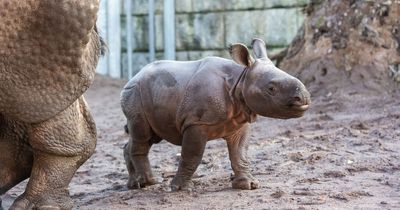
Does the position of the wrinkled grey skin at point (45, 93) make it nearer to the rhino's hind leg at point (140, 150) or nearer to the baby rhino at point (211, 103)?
the baby rhino at point (211, 103)

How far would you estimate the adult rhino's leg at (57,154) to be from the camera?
156 inches

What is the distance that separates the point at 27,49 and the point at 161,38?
1140cm

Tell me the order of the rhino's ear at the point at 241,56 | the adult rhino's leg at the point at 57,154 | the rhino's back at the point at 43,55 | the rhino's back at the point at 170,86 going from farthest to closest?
the rhino's back at the point at 170,86 → the rhino's ear at the point at 241,56 → the adult rhino's leg at the point at 57,154 → the rhino's back at the point at 43,55

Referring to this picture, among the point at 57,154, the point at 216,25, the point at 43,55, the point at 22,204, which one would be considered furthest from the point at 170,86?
the point at 216,25

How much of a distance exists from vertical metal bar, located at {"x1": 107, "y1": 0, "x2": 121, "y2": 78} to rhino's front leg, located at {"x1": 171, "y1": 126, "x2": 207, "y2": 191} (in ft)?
32.2

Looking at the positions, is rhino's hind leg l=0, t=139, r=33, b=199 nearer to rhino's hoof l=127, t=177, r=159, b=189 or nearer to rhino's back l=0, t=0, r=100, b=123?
rhino's back l=0, t=0, r=100, b=123

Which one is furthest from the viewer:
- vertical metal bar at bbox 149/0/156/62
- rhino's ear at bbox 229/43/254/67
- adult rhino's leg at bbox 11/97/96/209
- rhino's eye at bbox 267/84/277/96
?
vertical metal bar at bbox 149/0/156/62

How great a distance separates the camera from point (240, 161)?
200 inches

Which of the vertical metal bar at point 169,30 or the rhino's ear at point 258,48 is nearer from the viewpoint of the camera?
the rhino's ear at point 258,48

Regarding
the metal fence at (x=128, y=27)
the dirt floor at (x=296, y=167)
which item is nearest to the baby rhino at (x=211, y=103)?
the dirt floor at (x=296, y=167)

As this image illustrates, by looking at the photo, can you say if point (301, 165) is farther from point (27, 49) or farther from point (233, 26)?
point (233, 26)

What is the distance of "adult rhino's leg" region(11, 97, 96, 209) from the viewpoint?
3.95 m

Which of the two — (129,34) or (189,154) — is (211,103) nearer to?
(189,154)

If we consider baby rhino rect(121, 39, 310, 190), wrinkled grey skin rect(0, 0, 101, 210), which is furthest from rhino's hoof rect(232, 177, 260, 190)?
wrinkled grey skin rect(0, 0, 101, 210)
